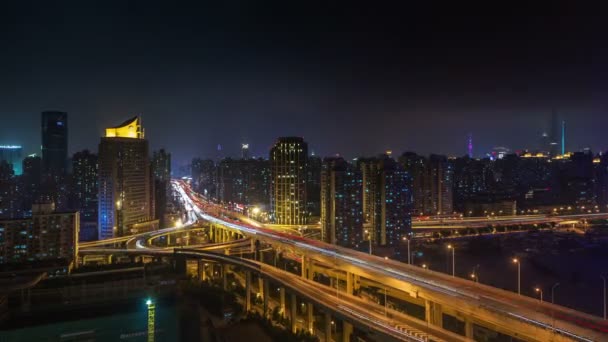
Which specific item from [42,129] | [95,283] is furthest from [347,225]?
Result: [42,129]

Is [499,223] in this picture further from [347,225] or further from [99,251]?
[99,251]

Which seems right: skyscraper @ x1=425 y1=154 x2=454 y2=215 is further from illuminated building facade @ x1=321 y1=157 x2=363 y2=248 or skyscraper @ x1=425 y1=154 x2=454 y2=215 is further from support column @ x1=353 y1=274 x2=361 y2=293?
support column @ x1=353 y1=274 x2=361 y2=293

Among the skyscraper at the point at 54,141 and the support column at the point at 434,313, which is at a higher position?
the skyscraper at the point at 54,141

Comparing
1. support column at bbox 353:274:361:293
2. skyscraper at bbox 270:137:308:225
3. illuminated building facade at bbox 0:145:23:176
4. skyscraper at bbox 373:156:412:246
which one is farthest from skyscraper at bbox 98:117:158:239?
illuminated building facade at bbox 0:145:23:176

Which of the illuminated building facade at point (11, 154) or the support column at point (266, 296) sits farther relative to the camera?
the illuminated building facade at point (11, 154)

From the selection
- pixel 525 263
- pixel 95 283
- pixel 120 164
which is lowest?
pixel 525 263

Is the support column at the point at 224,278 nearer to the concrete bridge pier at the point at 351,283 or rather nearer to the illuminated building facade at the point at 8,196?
the concrete bridge pier at the point at 351,283

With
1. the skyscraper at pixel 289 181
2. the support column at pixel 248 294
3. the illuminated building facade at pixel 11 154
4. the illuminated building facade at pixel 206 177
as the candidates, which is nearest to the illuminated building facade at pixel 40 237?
the support column at pixel 248 294

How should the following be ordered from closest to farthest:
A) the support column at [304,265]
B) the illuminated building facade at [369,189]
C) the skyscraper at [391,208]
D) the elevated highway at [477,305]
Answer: the elevated highway at [477,305]
the support column at [304,265]
the skyscraper at [391,208]
the illuminated building facade at [369,189]
